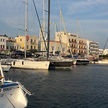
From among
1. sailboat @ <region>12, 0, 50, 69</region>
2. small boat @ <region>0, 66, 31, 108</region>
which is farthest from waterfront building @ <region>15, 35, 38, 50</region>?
small boat @ <region>0, 66, 31, 108</region>

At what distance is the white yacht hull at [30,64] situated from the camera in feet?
168

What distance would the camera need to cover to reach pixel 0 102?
41.6 ft

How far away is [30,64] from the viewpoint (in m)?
52.2

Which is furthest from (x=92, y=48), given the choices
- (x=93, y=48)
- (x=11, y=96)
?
(x=11, y=96)

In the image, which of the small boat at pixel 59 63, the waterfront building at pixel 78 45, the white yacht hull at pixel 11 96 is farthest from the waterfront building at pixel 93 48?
the white yacht hull at pixel 11 96

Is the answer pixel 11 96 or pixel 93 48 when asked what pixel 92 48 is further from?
pixel 11 96

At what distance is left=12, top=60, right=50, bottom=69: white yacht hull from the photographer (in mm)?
51094

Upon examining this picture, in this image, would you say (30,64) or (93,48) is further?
(93,48)

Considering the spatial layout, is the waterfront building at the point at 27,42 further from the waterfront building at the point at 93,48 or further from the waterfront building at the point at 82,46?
the waterfront building at the point at 93,48

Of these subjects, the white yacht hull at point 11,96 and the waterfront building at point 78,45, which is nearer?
the white yacht hull at point 11,96

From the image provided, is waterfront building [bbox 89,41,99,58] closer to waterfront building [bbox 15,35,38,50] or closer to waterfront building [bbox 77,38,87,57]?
waterfront building [bbox 77,38,87,57]

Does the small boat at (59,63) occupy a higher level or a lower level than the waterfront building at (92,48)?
lower

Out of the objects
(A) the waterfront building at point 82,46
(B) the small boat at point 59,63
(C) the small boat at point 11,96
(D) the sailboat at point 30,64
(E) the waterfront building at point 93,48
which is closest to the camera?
(C) the small boat at point 11,96

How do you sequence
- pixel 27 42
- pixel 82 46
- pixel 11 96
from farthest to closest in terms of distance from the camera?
pixel 82 46
pixel 27 42
pixel 11 96
